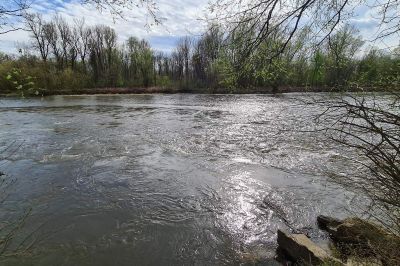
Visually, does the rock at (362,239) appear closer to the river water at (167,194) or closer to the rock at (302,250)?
the river water at (167,194)

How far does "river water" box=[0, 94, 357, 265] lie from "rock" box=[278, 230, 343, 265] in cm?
31

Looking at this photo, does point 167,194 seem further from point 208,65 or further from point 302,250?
point 208,65

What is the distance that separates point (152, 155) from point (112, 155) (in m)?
1.50

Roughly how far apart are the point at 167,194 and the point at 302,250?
3914mm

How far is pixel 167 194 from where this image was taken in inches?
317

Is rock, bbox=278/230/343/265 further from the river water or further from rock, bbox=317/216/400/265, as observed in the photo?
rock, bbox=317/216/400/265

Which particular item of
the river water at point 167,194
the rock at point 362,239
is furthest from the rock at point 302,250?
the rock at point 362,239

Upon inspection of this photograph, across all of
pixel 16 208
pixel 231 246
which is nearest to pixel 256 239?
pixel 231 246

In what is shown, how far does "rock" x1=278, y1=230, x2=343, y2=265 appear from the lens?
15.3ft

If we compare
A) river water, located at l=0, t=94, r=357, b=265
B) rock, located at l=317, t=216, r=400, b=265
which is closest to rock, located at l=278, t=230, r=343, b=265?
river water, located at l=0, t=94, r=357, b=265

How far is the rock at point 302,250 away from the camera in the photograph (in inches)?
184

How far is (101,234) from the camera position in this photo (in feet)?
20.2

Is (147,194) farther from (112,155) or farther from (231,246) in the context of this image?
(112,155)

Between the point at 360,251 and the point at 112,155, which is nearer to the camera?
the point at 360,251
